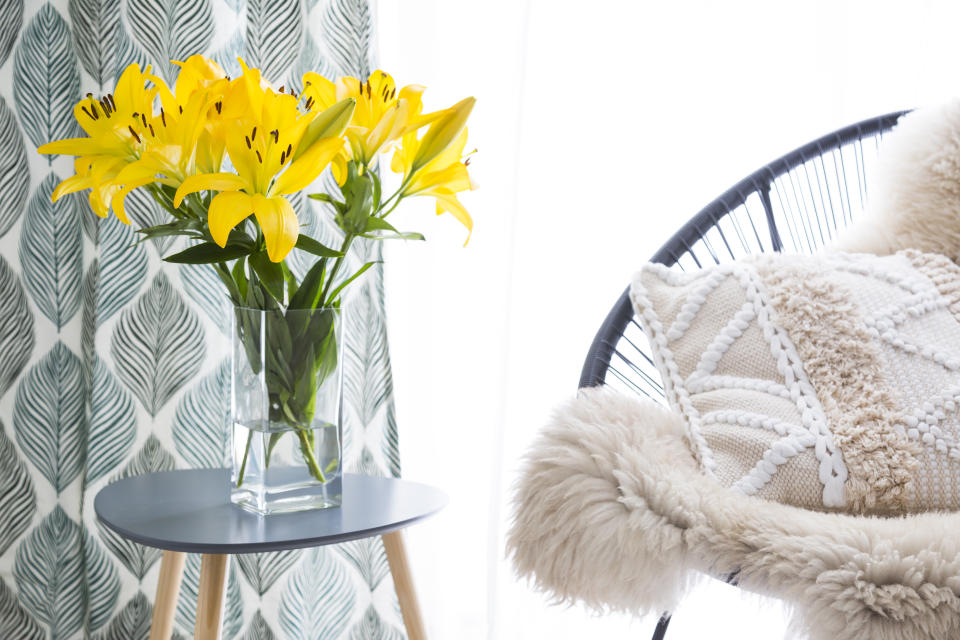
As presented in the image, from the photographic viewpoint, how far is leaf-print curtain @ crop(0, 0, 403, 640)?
51.9 inches

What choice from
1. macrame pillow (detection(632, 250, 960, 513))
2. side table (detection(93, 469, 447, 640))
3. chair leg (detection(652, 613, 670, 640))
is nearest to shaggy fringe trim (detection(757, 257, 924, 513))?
macrame pillow (detection(632, 250, 960, 513))

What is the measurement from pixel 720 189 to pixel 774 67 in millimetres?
230

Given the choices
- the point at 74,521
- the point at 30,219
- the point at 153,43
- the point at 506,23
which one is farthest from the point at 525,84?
the point at 74,521

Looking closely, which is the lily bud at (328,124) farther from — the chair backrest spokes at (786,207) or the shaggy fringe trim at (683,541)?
the chair backrest spokes at (786,207)

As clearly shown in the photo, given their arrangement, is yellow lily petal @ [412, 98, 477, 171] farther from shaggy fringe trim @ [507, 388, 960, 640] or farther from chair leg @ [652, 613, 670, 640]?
chair leg @ [652, 613, 670, 640]

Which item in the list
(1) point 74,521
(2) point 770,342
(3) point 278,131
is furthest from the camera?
(1) point 74,521

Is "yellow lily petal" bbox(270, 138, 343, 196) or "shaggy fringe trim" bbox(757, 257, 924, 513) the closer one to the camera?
"yellow lily petal" bbox(270, 138, 343, 196)

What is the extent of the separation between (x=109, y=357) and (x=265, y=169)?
79 centimetres

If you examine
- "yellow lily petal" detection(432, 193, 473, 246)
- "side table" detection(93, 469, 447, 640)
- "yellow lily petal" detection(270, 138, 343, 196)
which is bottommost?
"side table" detection(93, 469, 447, 640)

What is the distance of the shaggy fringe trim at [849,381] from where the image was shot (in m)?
0.78

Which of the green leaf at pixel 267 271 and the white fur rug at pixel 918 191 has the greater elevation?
the white fur rug at pixel 918 191

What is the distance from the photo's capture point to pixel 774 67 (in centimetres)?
141

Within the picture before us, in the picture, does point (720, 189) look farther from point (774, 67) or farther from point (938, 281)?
point (938, 281)

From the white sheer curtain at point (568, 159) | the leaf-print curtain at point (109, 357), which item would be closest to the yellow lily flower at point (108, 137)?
the leaf-print curtain at point (109, 357)
